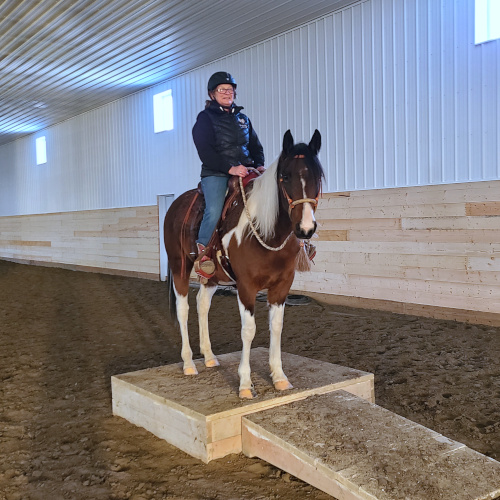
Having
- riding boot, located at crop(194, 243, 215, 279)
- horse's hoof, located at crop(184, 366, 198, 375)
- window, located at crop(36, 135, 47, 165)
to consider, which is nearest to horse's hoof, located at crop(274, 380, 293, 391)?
horse's hoof, located at crop(184, 366, 198, 375)

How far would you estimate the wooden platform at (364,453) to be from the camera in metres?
1.91

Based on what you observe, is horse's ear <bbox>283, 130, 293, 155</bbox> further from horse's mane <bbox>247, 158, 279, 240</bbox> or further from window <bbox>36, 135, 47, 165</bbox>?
window <bbox>36, 135, 47, 165</bbox>

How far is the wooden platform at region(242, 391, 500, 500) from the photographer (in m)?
1.91

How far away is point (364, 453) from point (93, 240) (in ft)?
38.0

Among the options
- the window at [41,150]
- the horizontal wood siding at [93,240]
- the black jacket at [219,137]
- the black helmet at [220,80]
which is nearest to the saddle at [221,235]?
the black jacket at [219,137]

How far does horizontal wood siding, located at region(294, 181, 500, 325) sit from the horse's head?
3662mm

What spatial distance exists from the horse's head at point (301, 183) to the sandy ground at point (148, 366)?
1226 mm

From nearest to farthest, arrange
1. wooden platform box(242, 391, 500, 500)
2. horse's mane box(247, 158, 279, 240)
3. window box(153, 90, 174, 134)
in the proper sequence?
wooden platform box(242, 391, 500, 500), horse's mane box(247, 158, 279, 240), window box(153, 90, 174, 134)

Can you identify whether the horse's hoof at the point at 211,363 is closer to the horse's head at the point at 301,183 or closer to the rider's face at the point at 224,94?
the horse's head at the point at 301,183

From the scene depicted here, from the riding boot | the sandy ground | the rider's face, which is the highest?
the rider's face

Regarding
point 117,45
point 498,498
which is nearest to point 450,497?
point 498,498

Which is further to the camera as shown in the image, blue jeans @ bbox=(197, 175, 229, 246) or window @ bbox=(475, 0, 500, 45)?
window @ bbox=(475, 0, 500, 45)

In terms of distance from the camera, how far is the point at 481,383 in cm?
370

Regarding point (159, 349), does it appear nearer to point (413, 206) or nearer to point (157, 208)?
point (413, 206)
